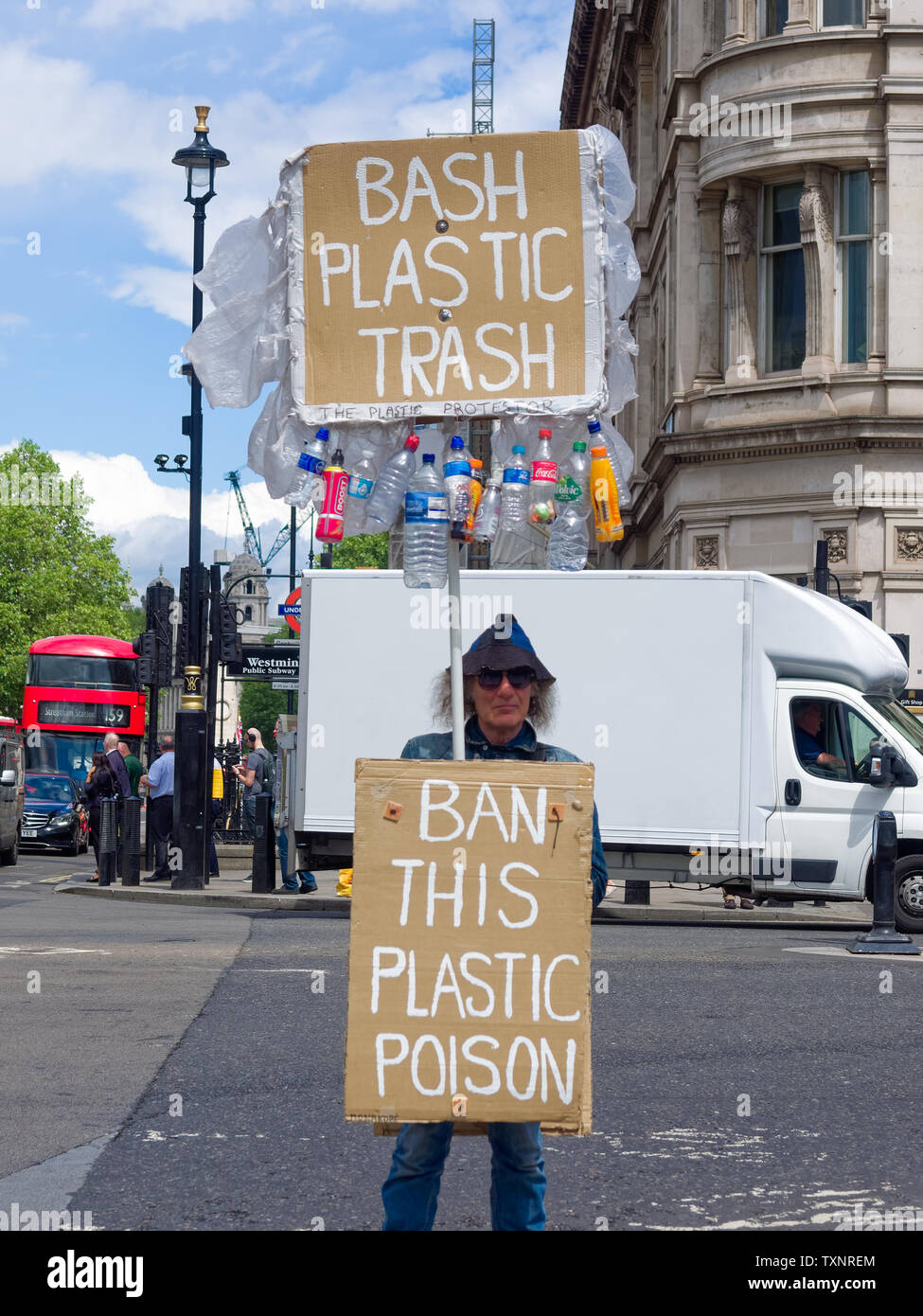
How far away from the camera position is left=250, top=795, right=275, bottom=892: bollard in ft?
63.1

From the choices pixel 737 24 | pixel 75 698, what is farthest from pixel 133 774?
pixel 75 698

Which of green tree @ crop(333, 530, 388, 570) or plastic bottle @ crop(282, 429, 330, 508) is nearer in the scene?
plastic bottle @ crop(282, 429, 330, 508)

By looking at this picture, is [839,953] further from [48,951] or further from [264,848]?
[264,848]

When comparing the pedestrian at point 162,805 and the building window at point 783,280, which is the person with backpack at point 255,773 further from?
the building window at point 783,280

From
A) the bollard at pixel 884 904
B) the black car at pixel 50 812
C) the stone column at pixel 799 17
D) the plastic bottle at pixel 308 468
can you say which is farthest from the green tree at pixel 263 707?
the plastic bottle at pixel 308 468

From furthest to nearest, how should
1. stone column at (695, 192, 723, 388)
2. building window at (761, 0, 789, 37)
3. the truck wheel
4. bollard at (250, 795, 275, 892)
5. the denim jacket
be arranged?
1. stone column at (695, 192, 723, 388)
2. building window at (761, 0, 789, 37)
3. bollard at (250, 795, 275, 892)
4. the truck wheel
5. the denim jacket

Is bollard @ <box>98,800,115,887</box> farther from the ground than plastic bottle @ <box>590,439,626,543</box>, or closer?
closer

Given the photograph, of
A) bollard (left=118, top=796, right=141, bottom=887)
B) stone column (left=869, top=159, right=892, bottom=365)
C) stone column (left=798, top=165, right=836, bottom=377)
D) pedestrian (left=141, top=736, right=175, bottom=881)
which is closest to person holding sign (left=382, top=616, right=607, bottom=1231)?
bollard (left=118, top=796, right=141, bottom=887)

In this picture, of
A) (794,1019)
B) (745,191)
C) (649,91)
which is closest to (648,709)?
(794,1019)

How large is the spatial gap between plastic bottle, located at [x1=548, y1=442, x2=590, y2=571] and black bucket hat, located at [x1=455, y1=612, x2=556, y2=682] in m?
0.52

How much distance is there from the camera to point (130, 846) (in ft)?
68.1

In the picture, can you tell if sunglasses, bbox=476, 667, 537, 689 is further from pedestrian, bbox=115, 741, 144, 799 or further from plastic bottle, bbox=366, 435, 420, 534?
pedestrian, bbox=115, 741, 144, 799

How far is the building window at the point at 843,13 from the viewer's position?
2569cm

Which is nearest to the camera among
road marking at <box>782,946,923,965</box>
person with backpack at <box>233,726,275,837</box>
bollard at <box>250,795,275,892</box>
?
road marking at <box>782,946,923,965</box>
